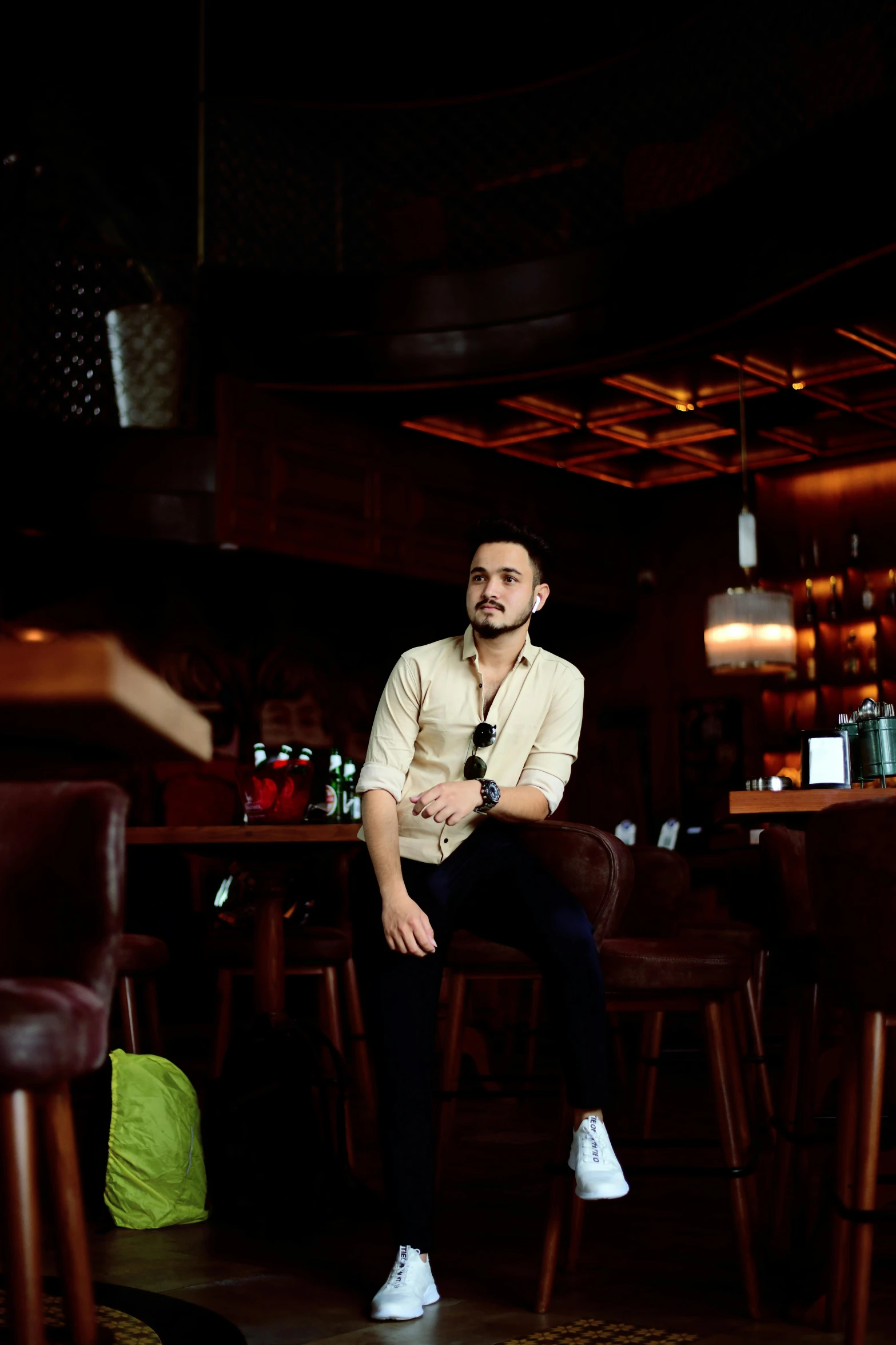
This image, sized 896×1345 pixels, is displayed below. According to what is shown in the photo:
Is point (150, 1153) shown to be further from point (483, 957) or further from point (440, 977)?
point (440, 977)

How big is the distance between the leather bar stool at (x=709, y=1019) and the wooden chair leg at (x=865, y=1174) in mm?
437

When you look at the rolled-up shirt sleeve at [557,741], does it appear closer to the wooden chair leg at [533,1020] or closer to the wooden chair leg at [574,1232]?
the wooden chair leg at [574,1232]

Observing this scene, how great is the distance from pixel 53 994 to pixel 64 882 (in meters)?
0.28

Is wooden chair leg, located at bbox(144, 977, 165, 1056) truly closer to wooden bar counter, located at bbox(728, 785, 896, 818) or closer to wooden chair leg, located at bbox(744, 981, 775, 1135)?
wooden chair leg, located at bbox(744, 981, 775, 1135)

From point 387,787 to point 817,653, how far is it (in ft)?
19.9

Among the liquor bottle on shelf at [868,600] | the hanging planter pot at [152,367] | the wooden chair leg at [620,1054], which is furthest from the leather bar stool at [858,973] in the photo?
the liquor bottle on shelf at [868,600]

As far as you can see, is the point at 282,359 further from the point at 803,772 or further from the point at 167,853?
the point at 803,772

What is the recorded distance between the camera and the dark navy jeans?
236 centimetres

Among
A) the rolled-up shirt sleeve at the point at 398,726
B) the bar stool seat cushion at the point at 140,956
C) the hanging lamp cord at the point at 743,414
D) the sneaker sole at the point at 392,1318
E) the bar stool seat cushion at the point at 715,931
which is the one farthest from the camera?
the hanging lamp cord at the point at 743,414

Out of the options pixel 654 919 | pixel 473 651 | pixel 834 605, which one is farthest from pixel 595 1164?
pixel 834 605

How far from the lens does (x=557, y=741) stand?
2.77 meters

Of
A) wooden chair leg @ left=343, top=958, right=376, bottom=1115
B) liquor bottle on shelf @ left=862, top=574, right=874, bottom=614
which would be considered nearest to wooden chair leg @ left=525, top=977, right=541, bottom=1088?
wooden chair leg @ left=343, top=958, right=376, bottom=1115

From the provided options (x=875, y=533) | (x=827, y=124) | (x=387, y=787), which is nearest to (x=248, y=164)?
(x=827, y=124)

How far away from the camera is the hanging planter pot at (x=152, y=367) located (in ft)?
23.2
